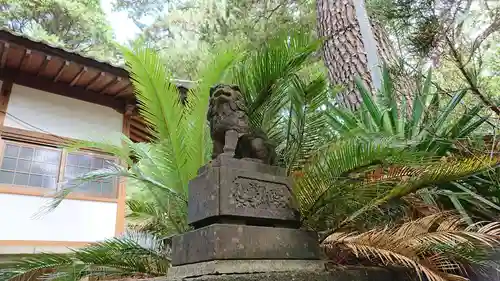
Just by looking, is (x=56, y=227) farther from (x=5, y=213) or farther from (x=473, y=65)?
(x=473, y=65)

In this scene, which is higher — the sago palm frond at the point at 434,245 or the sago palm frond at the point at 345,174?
the sago palm frond at the point at 345,174

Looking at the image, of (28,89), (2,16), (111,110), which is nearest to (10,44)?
(28,89)

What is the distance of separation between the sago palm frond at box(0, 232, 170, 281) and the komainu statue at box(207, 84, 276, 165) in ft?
3.62

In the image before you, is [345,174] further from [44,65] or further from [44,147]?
[44,147]

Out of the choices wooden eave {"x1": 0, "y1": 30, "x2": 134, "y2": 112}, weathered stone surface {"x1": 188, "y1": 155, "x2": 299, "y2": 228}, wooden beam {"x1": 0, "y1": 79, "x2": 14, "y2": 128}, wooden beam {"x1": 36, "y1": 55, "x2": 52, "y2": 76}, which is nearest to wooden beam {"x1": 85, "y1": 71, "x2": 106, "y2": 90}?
wooden eave {"x1": 0, "y1": 30, "x2": 134, "y2": 112}

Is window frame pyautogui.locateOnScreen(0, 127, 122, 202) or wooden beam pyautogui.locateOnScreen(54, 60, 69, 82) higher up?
wooden beam pyautogui.locateOnScreen(54, 60, 69, 82)

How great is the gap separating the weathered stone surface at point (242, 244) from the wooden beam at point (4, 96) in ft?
15.9

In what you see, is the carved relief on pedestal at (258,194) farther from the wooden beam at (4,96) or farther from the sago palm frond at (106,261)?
the wooden beam at (4,96)

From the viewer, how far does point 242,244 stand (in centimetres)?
187

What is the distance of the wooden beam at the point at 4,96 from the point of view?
5.70 meters

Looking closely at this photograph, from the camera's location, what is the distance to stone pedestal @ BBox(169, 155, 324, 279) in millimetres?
1845

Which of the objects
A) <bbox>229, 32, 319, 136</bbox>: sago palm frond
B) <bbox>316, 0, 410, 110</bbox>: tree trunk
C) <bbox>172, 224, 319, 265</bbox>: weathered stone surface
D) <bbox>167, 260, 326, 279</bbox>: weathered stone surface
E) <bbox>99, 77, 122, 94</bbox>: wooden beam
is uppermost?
<bbox>99, 77, 122, 94</bbox>: wooden beam

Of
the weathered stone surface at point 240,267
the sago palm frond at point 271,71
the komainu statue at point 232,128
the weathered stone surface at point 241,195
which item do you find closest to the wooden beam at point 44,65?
the sago palm frond at point 271,71

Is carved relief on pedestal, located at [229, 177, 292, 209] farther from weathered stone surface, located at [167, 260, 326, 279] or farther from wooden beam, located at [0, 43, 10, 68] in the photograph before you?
wooden beam, located at [0, 43, 10, 68]
